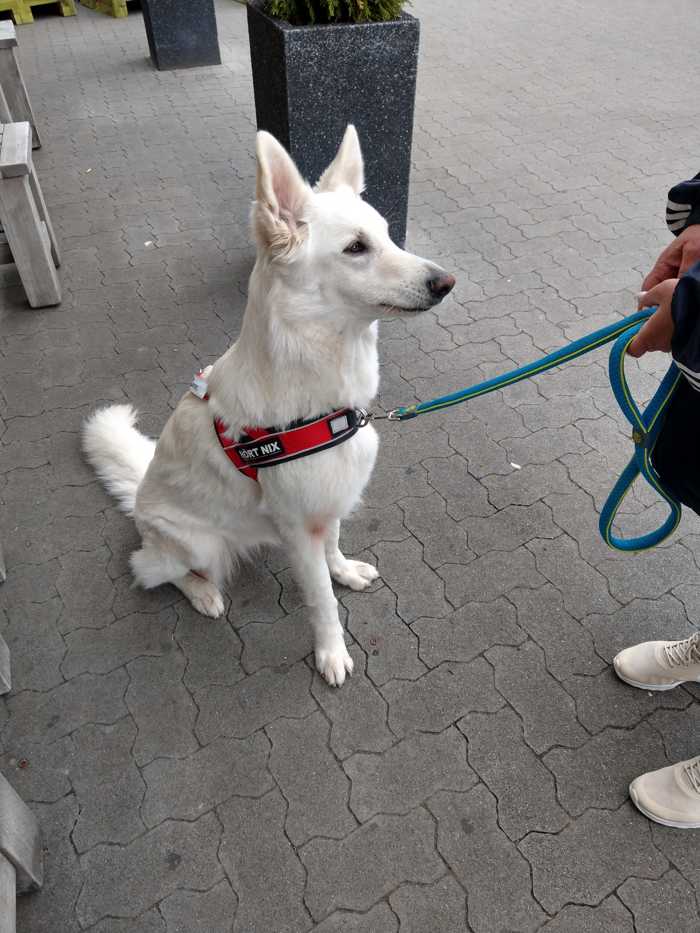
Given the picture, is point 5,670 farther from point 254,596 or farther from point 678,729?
point 678,729

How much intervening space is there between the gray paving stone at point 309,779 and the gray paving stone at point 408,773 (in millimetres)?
57

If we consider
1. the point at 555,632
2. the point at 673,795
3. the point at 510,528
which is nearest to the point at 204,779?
the point at 555,632

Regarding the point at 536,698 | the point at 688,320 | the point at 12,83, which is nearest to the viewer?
the point at 688,320

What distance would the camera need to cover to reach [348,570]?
9.41 feet

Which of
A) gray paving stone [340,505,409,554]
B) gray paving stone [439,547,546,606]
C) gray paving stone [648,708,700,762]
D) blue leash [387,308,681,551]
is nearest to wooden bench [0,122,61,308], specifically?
gray paving stone [340,505,409,554]

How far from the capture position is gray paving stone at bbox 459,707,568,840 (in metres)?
2.19

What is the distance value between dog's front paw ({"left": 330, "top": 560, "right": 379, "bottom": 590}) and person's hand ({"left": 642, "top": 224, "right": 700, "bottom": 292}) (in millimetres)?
1637

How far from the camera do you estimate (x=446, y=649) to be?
267cm

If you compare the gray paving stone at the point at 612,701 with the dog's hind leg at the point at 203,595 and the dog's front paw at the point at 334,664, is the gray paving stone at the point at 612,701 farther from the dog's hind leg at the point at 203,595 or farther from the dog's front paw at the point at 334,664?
the dog's hind leg at the point at 203,595

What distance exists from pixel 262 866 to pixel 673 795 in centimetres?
141

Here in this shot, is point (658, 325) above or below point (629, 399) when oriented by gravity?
above

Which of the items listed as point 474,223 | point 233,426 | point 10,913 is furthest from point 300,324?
point 474,223

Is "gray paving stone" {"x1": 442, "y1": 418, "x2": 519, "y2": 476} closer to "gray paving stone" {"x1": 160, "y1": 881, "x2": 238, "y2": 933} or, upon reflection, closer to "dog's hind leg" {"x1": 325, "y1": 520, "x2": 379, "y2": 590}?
"dog's hind leg" {"x1": 325, "y1": 520, "x2": 379, "y2": 590}

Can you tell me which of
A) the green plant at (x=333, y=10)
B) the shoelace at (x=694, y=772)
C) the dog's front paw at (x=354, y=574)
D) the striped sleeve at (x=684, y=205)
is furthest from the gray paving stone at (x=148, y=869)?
the green plant at (x=333, y=10)
